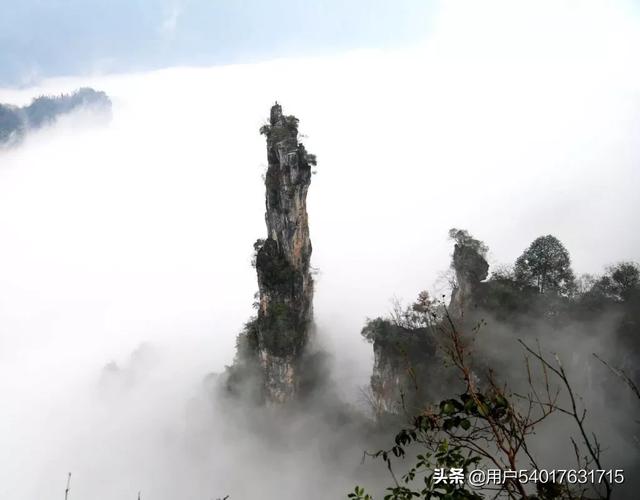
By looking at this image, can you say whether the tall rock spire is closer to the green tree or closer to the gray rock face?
the gray rock face

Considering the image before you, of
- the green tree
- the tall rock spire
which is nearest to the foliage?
the green tree

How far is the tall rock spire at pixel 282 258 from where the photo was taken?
140ft

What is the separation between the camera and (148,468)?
52625 mm

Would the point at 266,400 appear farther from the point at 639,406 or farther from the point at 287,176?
the point at 639,406

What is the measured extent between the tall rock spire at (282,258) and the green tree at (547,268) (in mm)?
21574

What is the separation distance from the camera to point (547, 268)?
39000 mm

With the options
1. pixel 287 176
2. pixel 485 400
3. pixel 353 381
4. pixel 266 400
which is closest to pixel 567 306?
pixel 353 381

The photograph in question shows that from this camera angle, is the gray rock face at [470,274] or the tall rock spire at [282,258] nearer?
the gray rock face at [470,274]

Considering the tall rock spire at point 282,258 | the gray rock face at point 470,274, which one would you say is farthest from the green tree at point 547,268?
the tall rock spire at point 282,258

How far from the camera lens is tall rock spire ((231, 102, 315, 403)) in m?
42.7

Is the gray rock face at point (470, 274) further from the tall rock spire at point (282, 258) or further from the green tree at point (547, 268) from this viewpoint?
the tall rock spire at point (282, 258)

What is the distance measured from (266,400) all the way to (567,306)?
30730mm

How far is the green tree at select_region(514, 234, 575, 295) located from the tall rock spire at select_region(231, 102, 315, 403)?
2157cm

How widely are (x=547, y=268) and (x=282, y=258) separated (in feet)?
82.1
